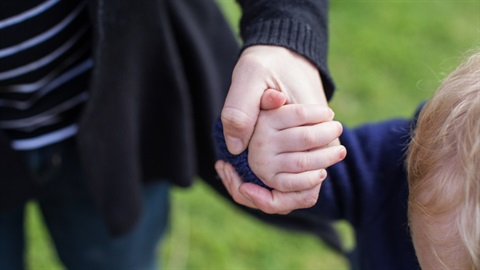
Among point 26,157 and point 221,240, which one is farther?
point 221,240

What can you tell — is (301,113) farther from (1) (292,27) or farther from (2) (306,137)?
(1) (292,27)

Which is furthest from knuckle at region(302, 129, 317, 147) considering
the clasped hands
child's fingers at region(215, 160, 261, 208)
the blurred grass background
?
the blurred grass background

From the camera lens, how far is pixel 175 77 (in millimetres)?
984

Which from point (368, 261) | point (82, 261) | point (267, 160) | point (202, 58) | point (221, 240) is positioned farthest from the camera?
point (221, 240)

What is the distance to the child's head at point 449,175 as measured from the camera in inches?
24.8

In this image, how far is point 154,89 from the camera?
1013 mm

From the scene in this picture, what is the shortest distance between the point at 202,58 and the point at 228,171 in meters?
0.30

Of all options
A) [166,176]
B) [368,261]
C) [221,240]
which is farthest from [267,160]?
[221,240]

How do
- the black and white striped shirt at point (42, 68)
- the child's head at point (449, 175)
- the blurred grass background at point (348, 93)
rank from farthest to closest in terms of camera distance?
the blurred grass background at point (348, 93) → the black and white striped shirt at point (42, 68) → the child's head at point (449, 175)

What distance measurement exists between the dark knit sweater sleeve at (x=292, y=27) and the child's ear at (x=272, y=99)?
0.08 meters

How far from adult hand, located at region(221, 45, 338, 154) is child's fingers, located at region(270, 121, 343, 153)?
39 millimetres

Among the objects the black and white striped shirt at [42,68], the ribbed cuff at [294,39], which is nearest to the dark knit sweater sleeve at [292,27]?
the ribbed cuff at [294,39]

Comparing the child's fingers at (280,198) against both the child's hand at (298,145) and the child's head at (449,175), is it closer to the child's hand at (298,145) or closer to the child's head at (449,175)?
the child's hand at (298,145)

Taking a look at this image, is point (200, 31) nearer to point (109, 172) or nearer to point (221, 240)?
point (109, 172)
